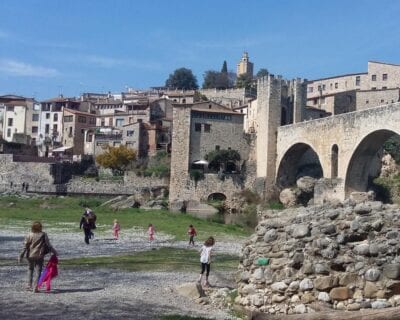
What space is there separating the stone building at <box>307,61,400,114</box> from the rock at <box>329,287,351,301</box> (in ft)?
228

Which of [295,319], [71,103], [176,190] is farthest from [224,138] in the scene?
[295,319]

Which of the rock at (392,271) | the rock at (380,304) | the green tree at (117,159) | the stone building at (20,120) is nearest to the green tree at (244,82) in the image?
the stone building at (20,120)

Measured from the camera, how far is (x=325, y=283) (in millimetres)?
10359

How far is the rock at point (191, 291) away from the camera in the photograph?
13011mm

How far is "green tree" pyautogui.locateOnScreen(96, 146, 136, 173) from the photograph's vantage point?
2918 inches

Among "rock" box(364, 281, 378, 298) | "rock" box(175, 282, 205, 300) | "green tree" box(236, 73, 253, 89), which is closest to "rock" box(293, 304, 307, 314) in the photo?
"rock" box(364, 281, 378, 298)

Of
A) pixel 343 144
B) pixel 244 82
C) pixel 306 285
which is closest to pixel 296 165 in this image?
pixel 343 144

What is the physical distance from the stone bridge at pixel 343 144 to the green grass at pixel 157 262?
27.2m

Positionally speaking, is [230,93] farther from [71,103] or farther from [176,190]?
[176,190]

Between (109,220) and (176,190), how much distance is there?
26.2 metres

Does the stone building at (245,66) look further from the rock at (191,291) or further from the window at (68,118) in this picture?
the rock at (191,291)

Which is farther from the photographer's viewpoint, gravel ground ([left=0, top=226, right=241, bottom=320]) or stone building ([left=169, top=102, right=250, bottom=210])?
stone building ([left=169, top=102, right=250, bottom=210])

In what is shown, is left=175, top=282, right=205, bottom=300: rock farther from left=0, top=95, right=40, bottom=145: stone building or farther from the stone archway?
left=0, top=95, right=40, bottom=145: stone building

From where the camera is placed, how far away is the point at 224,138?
6794 cm
